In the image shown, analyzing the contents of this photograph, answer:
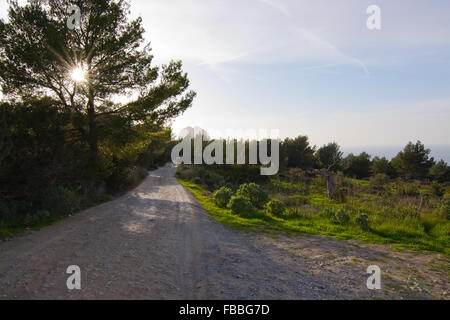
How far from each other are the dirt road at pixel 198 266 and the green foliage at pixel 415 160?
40364 mm

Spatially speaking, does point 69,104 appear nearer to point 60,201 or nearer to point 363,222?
point 60,201

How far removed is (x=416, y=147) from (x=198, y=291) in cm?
4637

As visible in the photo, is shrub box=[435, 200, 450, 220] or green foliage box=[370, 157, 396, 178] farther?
green foliage box=[370, 157, 396, 178]

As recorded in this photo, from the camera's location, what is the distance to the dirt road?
4223mm

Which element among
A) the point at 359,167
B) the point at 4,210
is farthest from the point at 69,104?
the point at 359,167

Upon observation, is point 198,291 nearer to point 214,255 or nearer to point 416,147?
point 214,255

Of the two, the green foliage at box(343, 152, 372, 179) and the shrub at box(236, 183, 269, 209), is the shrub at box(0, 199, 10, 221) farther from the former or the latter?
the green foliage at box(343, 152, 372, 179)

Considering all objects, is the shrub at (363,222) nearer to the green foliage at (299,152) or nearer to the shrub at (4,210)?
the shrub at (4,210)

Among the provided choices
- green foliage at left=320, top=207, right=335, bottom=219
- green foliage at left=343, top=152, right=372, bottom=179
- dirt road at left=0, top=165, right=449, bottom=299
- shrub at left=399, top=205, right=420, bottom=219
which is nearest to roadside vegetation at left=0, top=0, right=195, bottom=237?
dirt road at left=0, top=165, right=449, bottom=299

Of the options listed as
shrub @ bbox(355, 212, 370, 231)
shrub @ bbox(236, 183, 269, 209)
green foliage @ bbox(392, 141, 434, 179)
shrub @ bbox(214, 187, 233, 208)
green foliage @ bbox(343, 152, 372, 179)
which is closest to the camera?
shrub @ bbox(355, 212, 370, 231)

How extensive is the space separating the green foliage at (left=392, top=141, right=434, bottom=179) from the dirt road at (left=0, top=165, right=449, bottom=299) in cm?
4036

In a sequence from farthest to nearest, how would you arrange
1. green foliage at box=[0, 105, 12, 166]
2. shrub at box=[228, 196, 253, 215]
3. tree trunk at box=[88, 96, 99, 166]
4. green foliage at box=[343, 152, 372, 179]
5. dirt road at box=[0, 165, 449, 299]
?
green foliage at box=[343, 152, 372, 179] < tree trunk at box=[88, 96, 99, 166] < shrub at box=[228, 196, 253, 215] < green foliage at box=[0, 105, 12, 166] < dirt road at box=[0, 165, 449, 299]

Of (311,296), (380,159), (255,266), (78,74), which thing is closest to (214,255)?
(255,266)

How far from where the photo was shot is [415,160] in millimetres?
39656
